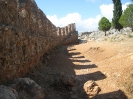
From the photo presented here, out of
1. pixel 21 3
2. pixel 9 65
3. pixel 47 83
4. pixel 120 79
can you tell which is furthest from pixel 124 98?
pixel 21 3

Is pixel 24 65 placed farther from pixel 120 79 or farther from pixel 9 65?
pixel 120 79

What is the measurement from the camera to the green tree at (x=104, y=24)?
33.7 metres

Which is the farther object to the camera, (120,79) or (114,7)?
(114,7)

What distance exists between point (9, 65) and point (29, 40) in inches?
84.4

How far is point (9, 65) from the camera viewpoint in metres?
4.64

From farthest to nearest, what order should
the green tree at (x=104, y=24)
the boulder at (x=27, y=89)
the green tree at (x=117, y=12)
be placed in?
the green tree at (x=104, y=24)
the green tree at (x=117, y=12)
the boulder at (x=27, y=89)

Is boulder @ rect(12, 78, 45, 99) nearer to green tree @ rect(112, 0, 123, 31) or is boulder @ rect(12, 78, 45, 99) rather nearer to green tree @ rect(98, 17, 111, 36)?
green tree @ rect(98, 17, 111, 36)

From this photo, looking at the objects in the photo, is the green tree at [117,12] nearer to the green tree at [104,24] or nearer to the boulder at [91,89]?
the green tree at [104,24]

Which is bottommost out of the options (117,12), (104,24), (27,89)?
(27,89)

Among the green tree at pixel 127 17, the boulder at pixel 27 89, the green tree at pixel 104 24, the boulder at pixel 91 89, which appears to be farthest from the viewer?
the green tree at pixel 104 24

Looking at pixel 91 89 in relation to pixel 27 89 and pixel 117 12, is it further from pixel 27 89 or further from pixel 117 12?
pixel 117 12

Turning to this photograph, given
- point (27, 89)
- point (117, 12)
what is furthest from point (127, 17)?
point (27, 89)

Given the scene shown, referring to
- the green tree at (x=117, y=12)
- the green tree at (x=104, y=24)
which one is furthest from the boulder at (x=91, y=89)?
the green tree at (x=117, y=12)

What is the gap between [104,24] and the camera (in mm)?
33906
